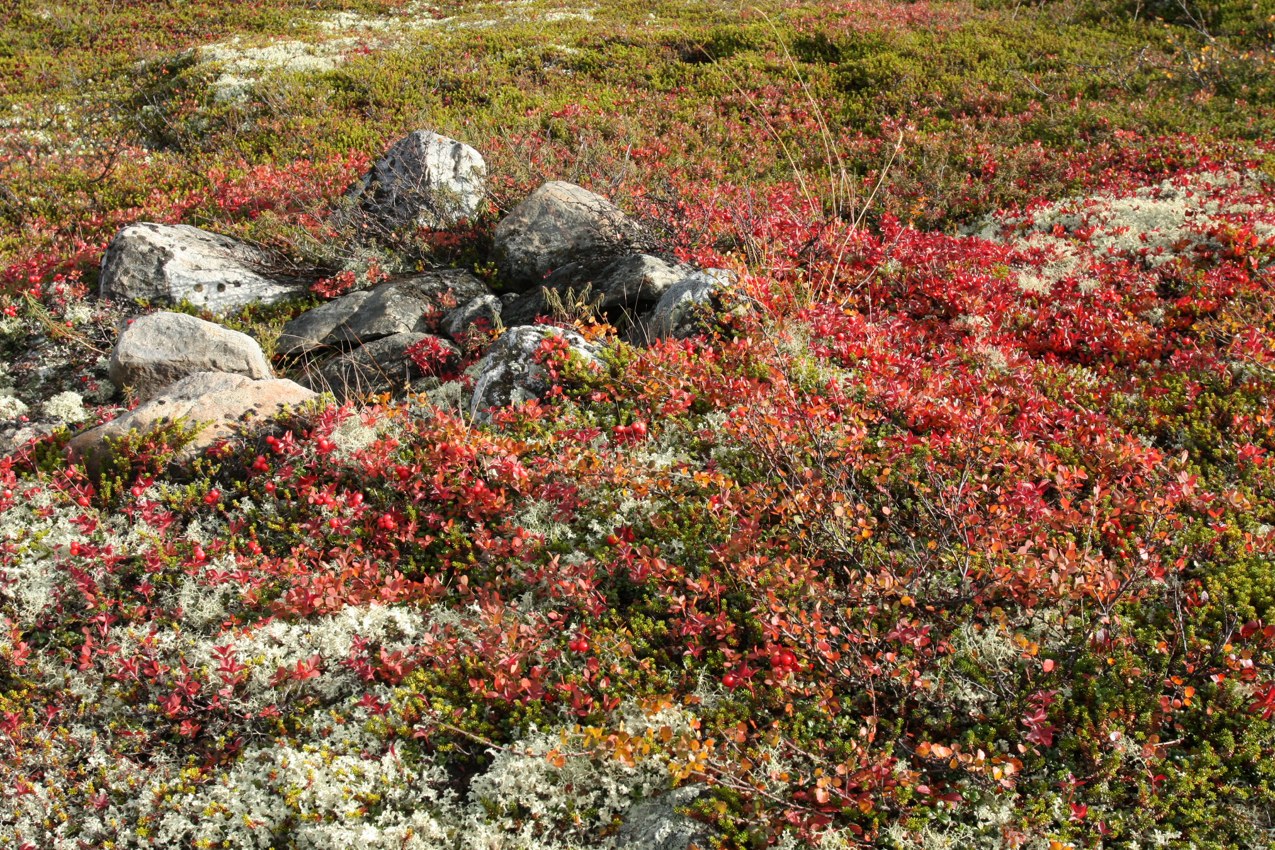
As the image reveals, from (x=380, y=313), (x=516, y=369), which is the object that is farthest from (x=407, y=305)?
(x=516, y=369)

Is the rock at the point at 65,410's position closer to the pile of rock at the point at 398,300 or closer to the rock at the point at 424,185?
the pile of rock at the point at 398,300

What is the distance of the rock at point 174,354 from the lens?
8.02m

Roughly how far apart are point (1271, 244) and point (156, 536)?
11.6m

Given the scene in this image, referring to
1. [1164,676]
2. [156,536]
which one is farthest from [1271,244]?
[156,536]

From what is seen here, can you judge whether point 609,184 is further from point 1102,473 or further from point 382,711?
point 382,711

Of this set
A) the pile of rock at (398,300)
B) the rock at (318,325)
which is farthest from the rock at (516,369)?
the rock at (318,325)

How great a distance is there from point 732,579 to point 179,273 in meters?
9.13

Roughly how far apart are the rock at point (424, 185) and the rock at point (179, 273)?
6.39 feet

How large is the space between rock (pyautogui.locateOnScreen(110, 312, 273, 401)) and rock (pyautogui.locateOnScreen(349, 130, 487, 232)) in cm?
379

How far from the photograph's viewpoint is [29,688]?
477 cm

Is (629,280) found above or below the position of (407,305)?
above

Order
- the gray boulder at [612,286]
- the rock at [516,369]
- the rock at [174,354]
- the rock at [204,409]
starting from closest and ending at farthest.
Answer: the rock at [204,409], the rock at [516,369], the rock at [174,354], the gray boulder at [612,286]

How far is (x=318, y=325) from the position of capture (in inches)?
374

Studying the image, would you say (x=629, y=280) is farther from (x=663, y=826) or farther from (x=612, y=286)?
(x=663, y=826)
